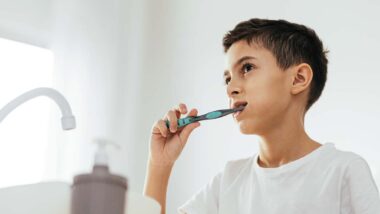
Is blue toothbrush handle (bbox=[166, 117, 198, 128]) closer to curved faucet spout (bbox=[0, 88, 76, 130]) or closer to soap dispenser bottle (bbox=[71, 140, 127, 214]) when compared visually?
curved faucet spout (bbox=[0, 88, 76, 130])

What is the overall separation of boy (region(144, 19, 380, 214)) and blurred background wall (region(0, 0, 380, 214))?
1.45 ft

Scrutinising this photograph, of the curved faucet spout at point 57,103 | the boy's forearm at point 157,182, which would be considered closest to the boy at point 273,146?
the boy's forearm at point 157,182

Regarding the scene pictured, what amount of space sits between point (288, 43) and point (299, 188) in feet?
1.10

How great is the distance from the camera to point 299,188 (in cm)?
116

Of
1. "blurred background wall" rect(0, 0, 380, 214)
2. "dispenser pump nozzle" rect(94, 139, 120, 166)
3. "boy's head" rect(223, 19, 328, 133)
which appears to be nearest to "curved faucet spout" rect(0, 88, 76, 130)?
"dispenser pump nozzle" rect(94, 139, 120, 166)

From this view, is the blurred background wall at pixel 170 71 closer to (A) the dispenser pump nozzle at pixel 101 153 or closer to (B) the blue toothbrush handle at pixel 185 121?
(B) the blue toothbrush handle at pixel 185 121

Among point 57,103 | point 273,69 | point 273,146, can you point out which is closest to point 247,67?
point 273,69

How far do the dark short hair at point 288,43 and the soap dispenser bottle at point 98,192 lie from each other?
33.4 inches

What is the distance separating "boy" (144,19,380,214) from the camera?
1.13 m

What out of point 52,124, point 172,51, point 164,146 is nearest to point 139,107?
point 172,51

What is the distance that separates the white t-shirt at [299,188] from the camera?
42.8 inches

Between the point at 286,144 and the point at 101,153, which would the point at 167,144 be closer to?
the point at 286,144

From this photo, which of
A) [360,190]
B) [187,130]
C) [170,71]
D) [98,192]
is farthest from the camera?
[170,71]

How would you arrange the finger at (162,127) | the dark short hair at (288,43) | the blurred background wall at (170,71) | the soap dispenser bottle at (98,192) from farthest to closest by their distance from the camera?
1. the blurred background wall at (170,71)
2. the dark short hair at (288,43)
3. the finger at (162,127)
4. the soap dispenser bottle at (98,192)
